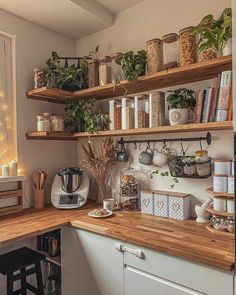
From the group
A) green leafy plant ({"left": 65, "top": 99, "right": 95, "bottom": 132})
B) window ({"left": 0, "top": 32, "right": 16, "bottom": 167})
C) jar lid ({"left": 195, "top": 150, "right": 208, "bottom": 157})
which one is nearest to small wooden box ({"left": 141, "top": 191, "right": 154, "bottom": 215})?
jar lid ({"left": 195, "top": 150, "right": 208, "bottom": 157})

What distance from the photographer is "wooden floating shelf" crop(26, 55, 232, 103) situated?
4.93 ft

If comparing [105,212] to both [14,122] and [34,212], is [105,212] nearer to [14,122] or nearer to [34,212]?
[34,212]

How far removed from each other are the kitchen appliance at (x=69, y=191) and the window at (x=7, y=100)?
445 mm

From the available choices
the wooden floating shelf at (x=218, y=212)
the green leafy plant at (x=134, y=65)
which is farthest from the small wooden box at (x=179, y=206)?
the green leafy plant at (x=134, y=65)

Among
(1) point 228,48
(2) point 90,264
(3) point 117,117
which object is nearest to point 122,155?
(3) point 117,117

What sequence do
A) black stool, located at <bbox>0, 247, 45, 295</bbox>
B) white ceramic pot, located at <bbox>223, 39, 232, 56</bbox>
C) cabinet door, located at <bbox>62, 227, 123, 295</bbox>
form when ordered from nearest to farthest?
white ceramic pot, located at <bbox>223, 39, 232, 56</bbox>, cabinet door, located at <bbox>62, 227, 123, 295</bbox>, black stool, located at <bbox>0, 247, 45, 295</bbox>

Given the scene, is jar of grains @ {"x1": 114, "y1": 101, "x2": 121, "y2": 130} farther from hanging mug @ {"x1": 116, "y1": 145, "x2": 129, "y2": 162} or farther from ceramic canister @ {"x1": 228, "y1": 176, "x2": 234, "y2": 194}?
ceramic canister @ {"x1": 228, "y1": 176, "x2": 234, "y2": 194}

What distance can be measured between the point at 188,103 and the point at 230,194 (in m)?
0.62

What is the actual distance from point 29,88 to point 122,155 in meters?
0.99

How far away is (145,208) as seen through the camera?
6.26 feet

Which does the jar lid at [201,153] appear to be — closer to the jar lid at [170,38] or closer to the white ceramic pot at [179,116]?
the white ceramic pot at [179,116]

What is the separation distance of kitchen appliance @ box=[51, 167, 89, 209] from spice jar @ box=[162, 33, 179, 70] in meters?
1.16

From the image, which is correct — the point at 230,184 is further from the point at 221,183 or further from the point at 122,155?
the point at 122,155

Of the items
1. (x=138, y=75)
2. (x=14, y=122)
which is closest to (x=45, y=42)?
(x=14, y=122)
